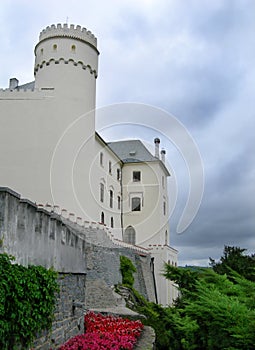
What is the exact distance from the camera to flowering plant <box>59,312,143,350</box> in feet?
22.0

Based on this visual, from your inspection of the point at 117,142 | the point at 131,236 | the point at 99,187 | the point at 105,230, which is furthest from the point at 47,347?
the point at 117,142

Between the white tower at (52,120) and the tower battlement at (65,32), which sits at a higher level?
the tower battlement at (65,32)

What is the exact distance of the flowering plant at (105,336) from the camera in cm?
670

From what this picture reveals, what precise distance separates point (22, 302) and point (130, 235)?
97.2ft

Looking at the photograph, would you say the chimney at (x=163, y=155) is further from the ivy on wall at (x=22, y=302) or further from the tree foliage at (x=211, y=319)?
the ivy on wall at (x=22, y=302)

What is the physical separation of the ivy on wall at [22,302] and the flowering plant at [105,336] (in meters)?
1.49

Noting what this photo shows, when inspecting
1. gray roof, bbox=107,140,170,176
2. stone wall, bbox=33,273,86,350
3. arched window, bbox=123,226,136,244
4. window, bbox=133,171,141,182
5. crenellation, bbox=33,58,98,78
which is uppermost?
crenellation, bbox=33,58,98,78

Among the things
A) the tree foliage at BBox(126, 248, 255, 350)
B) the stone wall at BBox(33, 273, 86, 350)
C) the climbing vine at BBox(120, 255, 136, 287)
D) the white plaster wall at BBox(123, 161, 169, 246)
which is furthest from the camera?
the white plaster wall at BBox(123, 161, 169, 246)

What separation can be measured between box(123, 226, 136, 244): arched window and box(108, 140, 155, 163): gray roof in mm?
6116

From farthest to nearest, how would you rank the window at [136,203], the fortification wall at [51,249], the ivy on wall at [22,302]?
the window at [136,203]
the fortification wall at [51,249]
the ivy on wall at [22,302]

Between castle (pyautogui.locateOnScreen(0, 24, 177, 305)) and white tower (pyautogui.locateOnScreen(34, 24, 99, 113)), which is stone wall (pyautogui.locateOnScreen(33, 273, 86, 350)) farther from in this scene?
white tower (pyautogui.locateOnScreen(34, 24, 99, 113))

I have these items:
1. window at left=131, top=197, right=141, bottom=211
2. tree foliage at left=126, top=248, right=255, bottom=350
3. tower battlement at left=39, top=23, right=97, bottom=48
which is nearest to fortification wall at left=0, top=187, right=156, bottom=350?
tree foliage at left=126, top=248, right=255, bottom=350

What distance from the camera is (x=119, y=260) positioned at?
70.6 ft

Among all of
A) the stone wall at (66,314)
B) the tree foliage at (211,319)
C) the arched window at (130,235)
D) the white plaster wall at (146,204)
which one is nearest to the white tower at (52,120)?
the tree foliage at (211,319)
